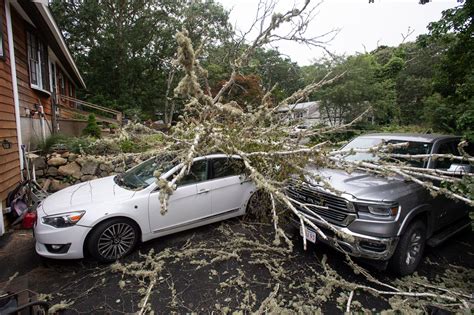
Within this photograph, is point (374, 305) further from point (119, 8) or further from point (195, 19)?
point (119, 8)

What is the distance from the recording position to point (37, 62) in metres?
7.23

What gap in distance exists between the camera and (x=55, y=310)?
258cm

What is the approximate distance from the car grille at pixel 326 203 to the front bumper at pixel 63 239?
288 centimetres

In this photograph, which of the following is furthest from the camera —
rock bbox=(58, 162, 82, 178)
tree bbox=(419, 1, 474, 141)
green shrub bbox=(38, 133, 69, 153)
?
green shrub bbox=(38, 133, 69, 153)

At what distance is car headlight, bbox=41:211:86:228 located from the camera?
3211 mm

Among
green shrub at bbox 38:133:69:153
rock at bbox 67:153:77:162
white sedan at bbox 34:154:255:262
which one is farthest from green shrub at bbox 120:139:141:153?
white sedan at bbox 34:154:255:262

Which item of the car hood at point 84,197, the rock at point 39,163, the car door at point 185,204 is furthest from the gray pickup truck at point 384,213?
the rock at point 39,163

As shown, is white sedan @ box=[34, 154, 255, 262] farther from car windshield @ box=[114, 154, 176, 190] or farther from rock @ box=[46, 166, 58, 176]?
rock @ box=[46, 166, 58, 176]

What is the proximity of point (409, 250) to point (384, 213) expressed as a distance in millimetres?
760

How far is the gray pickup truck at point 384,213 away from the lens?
2861mm

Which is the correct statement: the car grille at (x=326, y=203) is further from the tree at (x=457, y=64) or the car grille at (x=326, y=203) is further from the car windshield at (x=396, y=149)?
the tree at (x=457, y=64)

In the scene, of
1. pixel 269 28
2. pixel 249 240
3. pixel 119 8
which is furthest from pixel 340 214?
pixel 119 8

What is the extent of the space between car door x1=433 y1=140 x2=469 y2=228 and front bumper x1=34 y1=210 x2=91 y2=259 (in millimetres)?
4693

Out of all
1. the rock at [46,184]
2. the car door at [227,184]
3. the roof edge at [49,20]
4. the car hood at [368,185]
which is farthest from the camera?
the rock at [46,184]
